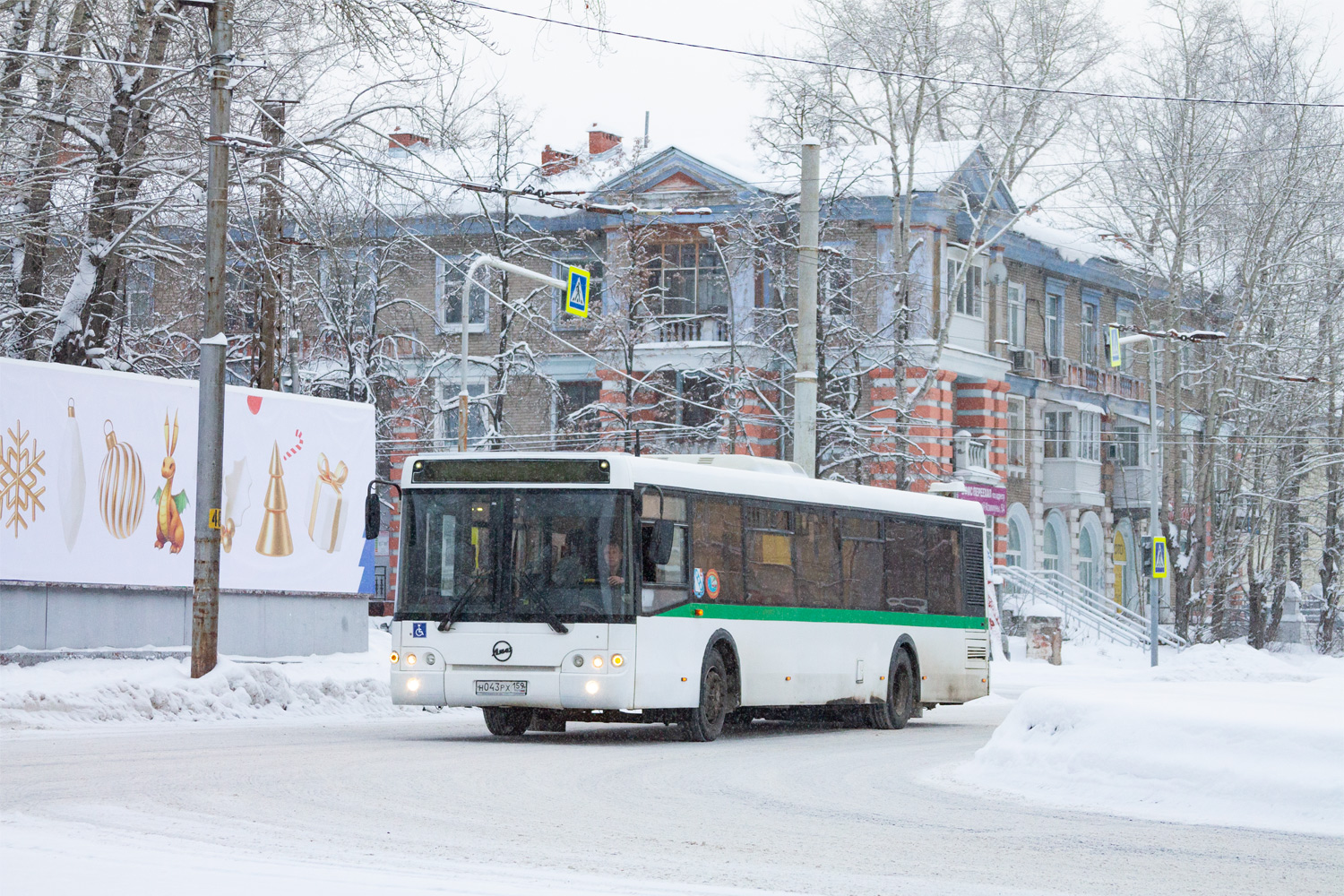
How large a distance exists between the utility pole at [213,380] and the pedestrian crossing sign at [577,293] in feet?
40.7

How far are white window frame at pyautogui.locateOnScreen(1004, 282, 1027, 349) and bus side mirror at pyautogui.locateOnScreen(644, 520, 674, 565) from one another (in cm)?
4018

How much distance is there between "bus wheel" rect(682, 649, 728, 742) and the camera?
19406 mm

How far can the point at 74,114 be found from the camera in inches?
1024

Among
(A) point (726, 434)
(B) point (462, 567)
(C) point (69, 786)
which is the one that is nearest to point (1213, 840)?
(C) point (69, 786)

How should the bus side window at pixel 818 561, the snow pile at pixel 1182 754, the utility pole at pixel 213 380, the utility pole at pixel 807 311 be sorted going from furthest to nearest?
1. the utility pole at pixel 807 311
2. the utility pole at pixel 213 380
3. the bus side window at pixel 818 561
4. the snow pile at pixel 1182 754

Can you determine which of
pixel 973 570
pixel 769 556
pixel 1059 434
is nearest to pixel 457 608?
pixel 769 556

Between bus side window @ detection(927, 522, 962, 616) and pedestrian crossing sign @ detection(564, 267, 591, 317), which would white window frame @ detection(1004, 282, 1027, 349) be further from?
bus side window @ detection(927, 522, 962, 616)

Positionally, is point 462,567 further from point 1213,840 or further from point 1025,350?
point 1025,350

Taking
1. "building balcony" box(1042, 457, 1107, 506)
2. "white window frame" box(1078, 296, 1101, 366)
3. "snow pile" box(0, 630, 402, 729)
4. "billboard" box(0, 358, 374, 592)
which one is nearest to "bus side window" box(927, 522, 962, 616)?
"snow pile" box(0, 630, 402, 729)

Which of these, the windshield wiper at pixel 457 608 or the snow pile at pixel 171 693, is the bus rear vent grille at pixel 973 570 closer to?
the snow pile at pixel 171 693

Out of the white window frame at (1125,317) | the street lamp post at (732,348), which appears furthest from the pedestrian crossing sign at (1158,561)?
the white window frame at (1125,317)

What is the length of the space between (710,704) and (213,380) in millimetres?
6625

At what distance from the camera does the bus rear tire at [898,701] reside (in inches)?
904

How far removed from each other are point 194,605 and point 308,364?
1204 inches
